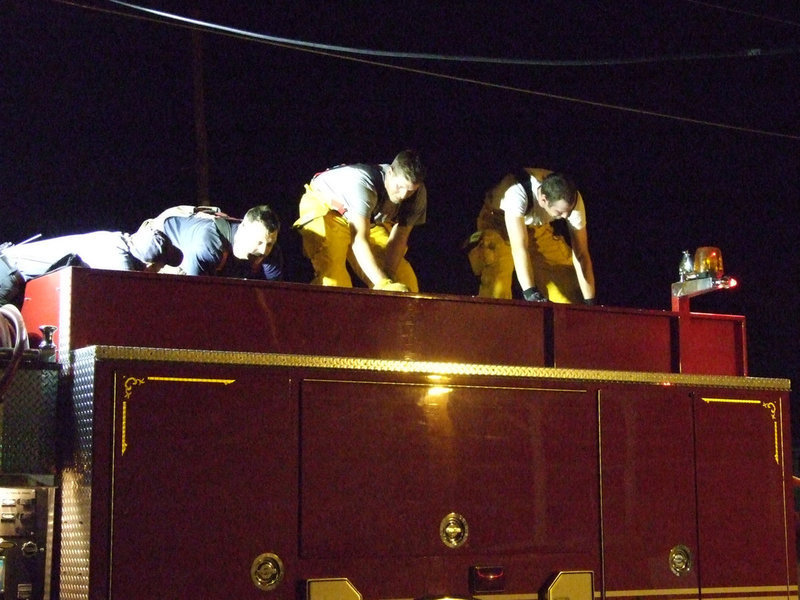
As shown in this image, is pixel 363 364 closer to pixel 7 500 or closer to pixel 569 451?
pixel 569 451

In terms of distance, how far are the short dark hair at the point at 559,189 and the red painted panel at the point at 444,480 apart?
4.79ft

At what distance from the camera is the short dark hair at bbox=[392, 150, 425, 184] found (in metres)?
6.16

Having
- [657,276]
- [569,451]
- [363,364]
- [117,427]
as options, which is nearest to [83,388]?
[117,427]

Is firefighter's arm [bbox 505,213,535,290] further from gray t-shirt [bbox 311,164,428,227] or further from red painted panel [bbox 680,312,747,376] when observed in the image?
red painted panel [bbox 680,312,747,376]

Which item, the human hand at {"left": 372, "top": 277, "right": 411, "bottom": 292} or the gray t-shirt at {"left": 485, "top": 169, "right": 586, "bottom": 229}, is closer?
the human hand at {"left": 372, "top": 277, "right": 411, "bottom": 292}

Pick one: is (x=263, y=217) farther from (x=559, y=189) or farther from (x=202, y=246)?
(x=559, y=189)

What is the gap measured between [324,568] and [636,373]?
1883mm

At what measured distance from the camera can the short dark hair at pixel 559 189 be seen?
6348 millimetres

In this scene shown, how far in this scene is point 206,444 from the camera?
4.34 meters

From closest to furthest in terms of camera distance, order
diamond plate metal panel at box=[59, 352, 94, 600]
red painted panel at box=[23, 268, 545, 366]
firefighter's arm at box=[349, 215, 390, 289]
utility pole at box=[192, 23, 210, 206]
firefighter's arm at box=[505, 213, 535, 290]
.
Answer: diamond plate metal panel at box=[59, 352, 94, 600] < red painted panel at box=[23, 268, 545, 366] < firefighter's arm at box=[349, 215, 390, 289] < firefighter's arm at box=[505, 213, 535, 290] < utility pole at box=[192, 23, 210, 206]

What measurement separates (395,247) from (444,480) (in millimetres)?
2203

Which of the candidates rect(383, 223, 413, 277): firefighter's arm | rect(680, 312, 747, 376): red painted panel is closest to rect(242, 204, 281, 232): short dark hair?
rect(383, 223, 413, 277): firefighter's arm

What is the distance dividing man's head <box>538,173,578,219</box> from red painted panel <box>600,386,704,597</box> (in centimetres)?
134

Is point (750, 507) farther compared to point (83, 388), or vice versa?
point (750, 507)
